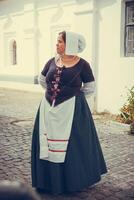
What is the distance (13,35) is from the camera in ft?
56.2

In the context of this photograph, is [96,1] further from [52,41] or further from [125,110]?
[52,41]

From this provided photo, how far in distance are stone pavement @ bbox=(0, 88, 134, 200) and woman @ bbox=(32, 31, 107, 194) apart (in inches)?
8.0

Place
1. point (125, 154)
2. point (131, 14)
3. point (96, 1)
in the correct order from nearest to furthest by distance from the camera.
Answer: point (125, 154) → point (131, 14) → point (96, 1)

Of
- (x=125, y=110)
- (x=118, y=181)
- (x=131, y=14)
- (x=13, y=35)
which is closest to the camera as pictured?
(x=118, y=181)

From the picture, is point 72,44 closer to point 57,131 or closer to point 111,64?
point 57,131

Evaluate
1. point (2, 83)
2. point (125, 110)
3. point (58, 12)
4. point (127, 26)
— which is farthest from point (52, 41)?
point (125, 110)

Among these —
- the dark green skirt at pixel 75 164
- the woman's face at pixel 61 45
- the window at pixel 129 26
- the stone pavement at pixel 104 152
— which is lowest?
the stone pavement at pixel 104 152

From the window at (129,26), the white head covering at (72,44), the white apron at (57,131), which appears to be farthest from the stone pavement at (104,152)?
the window at (129,26)

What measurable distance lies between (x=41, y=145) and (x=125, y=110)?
206 inches

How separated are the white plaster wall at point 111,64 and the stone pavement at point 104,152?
0.77 meters

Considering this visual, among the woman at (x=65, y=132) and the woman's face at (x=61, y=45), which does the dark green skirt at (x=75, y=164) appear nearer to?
the woman at (x=65, y=132)

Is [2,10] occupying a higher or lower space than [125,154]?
higher

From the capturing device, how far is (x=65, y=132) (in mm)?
3621

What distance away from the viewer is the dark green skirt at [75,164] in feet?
11.9
